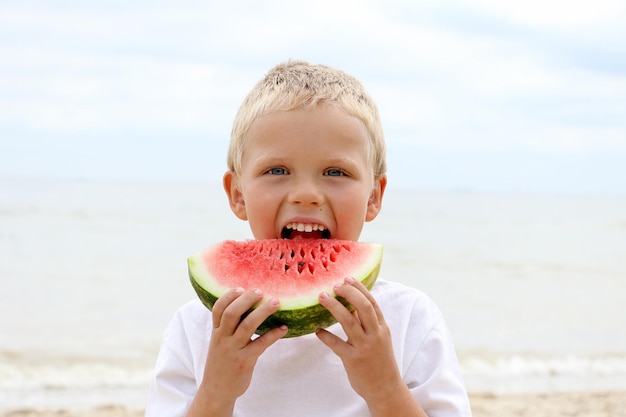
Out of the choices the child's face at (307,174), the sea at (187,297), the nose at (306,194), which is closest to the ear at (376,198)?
the child's face at (307,174)

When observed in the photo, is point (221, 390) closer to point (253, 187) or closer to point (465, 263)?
point (253, 187)

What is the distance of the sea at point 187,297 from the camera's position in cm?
692

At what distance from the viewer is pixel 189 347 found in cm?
229

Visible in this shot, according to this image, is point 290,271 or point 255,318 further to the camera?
point 290,271

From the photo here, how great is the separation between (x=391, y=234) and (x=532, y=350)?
13.8 meters

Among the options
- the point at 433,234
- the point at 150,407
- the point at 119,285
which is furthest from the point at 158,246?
the point at 150,407

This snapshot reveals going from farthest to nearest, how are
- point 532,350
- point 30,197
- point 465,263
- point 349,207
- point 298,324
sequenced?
point 30,197
point 465,263
point 532,350
point 349,207
point 298,324

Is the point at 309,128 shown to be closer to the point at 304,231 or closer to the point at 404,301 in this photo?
the point at 304,231

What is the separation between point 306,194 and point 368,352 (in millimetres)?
485

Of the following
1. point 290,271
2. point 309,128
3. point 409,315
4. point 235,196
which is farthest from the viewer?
point 235,196

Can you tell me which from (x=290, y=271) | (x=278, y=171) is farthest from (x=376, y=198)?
(x=290, y=271)

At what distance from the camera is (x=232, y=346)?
1.84m

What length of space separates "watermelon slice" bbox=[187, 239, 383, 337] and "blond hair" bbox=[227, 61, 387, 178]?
1.14ft

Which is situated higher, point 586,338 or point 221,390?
point 586,338
